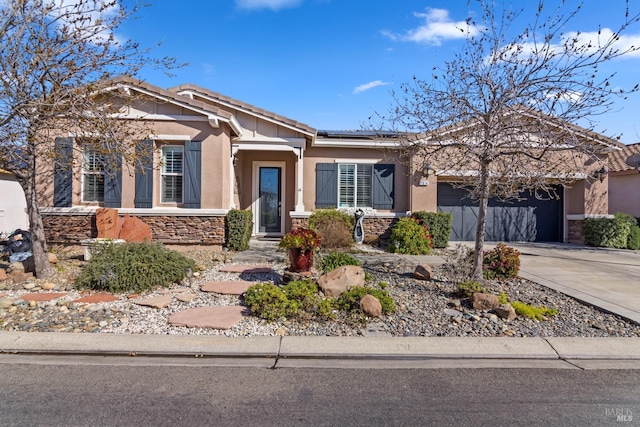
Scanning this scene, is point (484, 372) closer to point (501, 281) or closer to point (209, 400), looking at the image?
point (209, 400)

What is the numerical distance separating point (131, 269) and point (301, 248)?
290cm

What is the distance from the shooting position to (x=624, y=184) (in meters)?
15.4

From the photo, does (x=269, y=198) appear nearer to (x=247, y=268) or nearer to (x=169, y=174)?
(x=169, y=174)

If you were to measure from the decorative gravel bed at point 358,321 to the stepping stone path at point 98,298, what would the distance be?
0.17 meters

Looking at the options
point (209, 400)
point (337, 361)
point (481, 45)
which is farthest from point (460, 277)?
point (209, 400)

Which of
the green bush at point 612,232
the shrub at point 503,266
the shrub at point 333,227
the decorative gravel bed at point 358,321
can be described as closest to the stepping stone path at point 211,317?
the decorative gravel bed at point 358,321

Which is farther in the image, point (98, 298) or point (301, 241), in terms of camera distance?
point (301, 241)

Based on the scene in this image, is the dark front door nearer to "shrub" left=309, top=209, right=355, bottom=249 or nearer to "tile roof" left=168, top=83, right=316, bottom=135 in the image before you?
"tile roof" left=168, top=83, right=316, bottom=135

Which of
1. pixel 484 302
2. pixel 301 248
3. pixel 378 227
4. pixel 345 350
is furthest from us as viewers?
pixel 378 227

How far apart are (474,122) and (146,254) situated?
6355mm

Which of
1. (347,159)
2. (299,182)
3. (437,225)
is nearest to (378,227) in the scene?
(437,225)

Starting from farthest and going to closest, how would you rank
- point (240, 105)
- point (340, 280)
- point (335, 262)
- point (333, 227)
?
point (240, 105) → point (333, 227) → point (335, 262) → point (340, 280)

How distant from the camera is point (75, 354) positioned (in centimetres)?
436

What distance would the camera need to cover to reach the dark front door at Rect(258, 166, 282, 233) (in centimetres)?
1390
